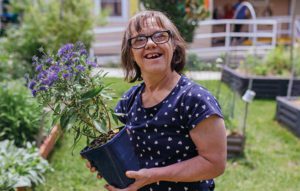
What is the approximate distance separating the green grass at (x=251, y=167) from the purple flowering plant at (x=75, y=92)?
2.41 metres

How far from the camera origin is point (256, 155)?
17.3ft

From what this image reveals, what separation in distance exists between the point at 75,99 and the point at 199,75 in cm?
685

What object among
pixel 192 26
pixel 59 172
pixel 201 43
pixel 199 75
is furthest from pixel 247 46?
pixel 59 172

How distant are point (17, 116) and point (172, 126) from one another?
346 cm

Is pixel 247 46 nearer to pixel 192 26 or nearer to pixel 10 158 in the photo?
pixel 192 26

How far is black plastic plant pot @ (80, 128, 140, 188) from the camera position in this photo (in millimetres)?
1896

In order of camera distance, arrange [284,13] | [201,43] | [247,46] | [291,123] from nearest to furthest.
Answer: [291,123] < [247,46] < [201,43] < [284,13]

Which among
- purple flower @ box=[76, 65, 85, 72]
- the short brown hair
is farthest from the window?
purple flower @ box=[76, 65, 85, 72]

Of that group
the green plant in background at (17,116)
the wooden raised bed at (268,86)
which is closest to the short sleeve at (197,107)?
the green plant in background at (17,116)

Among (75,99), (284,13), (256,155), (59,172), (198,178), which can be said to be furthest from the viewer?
(284,13)

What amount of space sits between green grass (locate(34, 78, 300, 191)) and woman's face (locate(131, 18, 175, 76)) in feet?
8.66

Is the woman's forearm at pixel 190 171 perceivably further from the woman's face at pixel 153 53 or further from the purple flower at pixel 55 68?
the purple flower at pixel 55 68

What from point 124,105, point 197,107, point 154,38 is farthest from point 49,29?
point 197,107

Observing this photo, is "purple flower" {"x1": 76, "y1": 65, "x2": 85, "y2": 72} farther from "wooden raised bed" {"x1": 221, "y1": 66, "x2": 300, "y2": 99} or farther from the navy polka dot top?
"wooden raised bed" {"x1": 221, "y1": 66, "x2": 300, "y2": 99}
